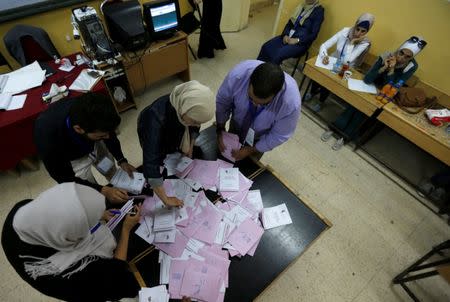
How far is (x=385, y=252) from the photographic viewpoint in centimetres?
225

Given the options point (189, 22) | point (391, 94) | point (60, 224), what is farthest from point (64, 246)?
point (189, 22)

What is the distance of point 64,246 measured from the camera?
0.85 m

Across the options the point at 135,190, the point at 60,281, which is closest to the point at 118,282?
the point at 60,281

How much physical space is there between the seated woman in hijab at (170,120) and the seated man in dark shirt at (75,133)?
0.67 ft

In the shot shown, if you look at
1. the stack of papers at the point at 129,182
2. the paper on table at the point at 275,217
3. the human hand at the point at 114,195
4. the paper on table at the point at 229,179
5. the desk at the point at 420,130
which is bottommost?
the desk at the point at 420,130

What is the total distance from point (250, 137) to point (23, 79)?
218 centimetres

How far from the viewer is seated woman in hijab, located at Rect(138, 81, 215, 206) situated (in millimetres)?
1255

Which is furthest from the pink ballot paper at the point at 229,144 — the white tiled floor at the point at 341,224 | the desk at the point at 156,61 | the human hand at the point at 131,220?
the desk at the point at 156,61

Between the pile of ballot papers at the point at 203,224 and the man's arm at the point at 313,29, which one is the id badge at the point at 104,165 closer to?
the pile of ballot papers at the point at 203,224

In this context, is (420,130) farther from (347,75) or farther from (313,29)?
(313,29)

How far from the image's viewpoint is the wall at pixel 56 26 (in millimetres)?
2492

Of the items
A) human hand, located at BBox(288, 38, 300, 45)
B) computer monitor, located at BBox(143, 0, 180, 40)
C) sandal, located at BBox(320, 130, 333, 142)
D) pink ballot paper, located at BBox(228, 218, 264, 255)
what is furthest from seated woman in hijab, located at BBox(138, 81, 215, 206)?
human hand, located at BBox(288, 38, 300, 45)

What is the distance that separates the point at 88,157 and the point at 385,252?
2627 mm

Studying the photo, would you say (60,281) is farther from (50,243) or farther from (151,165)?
(151,165)
